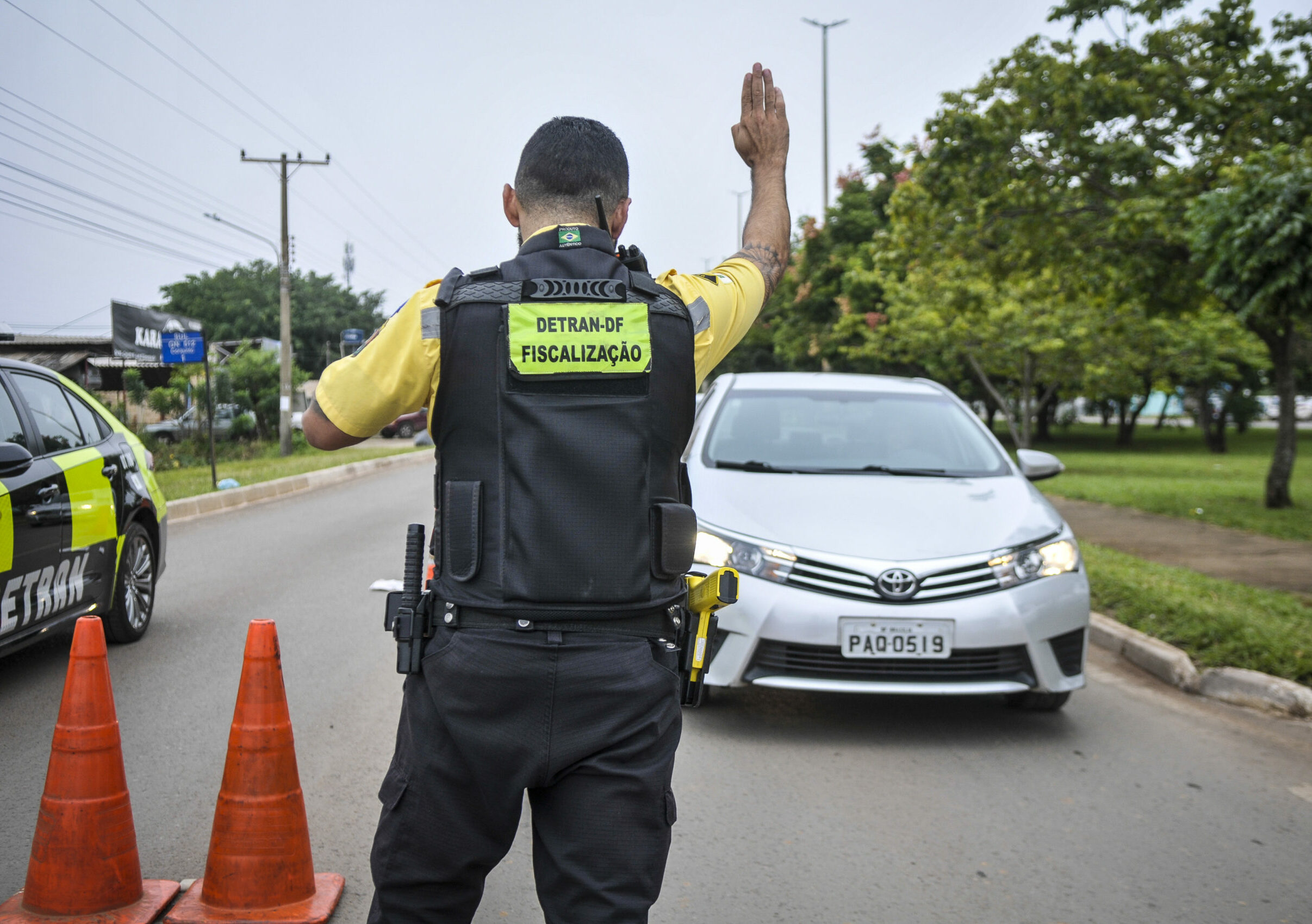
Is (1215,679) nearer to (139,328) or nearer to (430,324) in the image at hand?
(430,324)

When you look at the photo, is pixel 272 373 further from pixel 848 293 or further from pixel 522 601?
pixel 522 601

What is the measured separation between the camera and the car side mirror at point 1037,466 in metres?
6.10

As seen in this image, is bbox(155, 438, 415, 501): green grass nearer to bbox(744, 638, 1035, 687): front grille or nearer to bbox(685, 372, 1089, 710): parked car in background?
bbox(685, 372, 1089, 710): parked car in background

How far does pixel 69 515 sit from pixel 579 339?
4.48 metres

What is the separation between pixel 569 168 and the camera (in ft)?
6.55

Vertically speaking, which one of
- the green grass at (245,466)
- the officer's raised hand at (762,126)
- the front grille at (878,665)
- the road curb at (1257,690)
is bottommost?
the road curb at (1257,690)

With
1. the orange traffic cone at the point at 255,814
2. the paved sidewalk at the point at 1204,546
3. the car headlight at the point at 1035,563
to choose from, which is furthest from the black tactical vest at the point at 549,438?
the paved sidewalk at the point at 1204,546

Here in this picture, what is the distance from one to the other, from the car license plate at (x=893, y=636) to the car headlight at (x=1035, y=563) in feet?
1.25

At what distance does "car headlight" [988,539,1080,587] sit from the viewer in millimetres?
4836

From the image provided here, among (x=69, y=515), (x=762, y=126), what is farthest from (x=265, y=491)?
(x=762, y=126)

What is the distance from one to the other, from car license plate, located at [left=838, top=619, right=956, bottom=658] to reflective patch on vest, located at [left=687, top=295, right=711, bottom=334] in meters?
2.83

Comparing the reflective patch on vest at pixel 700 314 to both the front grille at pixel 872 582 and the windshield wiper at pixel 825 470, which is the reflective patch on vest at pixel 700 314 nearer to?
the front grille at pixel 872 582

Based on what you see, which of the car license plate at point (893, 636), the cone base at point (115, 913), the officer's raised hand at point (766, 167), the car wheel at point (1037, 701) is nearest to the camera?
the officer's raised hand at point (766, 167)

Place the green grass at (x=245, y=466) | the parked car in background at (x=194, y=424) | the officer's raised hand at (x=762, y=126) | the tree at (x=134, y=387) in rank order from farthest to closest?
the parked car in background at (x=194, y=424), the tree at (x=134, y=387), the green grass at (x=245, y=466), the officer's raised hand at (x=762, y=126)
